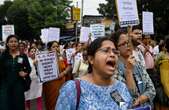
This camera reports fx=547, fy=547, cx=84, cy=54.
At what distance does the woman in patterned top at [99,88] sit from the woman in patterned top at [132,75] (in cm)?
108

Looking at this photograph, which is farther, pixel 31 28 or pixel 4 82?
pixel 31 28

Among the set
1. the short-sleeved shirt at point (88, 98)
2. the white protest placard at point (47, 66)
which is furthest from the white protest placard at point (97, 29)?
the short-sleeved shirt at point (88, 98)

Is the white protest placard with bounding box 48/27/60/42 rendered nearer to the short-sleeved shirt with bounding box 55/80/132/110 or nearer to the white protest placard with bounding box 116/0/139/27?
the white protest placard with bounding box 116/0/139/27

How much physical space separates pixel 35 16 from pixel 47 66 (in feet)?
209

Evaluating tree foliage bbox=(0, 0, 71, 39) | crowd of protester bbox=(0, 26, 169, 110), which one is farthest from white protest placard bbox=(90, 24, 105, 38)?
tree foliage bbox=(0, 0, 71, 39)

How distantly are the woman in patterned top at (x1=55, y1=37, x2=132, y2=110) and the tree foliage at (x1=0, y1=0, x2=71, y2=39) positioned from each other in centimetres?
6351

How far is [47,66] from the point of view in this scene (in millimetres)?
9117

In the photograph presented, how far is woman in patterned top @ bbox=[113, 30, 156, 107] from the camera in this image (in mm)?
5090

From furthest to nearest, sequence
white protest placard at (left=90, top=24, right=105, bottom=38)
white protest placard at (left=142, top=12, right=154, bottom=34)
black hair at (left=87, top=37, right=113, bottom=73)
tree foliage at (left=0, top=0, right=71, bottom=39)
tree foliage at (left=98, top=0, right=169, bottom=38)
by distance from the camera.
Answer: tree foliage at (left=0, top=0, right=71, bottom=39), tree foliage at (left=98, top=0, right=169, bottom=38), white protest placard at (left=90, top=24, right=105, bottom=38), white protest placard at (left=142, top=12, right=154, bottom=34), black hair at (left=87, top=37, right=113, bottom=73)

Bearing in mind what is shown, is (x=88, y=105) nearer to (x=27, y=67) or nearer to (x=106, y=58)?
(x=106, y=58)

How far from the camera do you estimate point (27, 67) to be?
333 inches

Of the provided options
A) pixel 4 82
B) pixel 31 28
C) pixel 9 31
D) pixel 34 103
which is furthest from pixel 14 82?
pixel 31 28

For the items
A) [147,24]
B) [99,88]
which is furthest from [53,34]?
[99,88]

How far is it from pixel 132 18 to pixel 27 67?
2.03 meters
